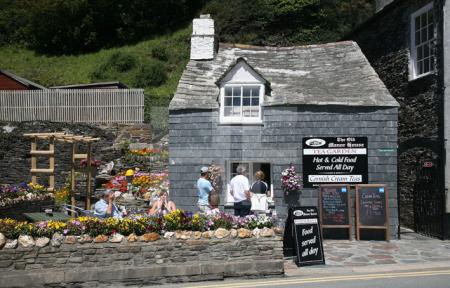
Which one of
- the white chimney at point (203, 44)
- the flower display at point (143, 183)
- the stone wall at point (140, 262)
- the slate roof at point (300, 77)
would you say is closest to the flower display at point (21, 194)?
the flower display at point (143, 183)

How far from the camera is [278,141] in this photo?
15.5 m

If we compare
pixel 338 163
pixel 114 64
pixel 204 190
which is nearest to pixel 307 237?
pixel 204 190

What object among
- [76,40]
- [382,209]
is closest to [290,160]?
[382,209]

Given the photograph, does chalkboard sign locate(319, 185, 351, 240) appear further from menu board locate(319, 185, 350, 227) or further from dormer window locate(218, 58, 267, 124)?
dormer window locate(218, 58, 267, 124)

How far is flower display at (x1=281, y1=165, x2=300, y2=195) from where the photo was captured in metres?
15.0

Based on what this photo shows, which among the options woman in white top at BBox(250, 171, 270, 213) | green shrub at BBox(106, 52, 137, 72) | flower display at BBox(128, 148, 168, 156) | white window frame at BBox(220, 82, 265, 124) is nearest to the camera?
woman in white top at BBox(250, 171, 270, 213)

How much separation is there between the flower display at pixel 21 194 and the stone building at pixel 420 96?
12.1 m

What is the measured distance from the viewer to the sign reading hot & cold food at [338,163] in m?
15.2

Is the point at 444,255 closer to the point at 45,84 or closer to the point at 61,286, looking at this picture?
the point at 61,286

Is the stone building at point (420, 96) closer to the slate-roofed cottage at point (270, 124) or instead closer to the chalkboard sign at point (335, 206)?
the slate-roofed cottage at point (270, 124)

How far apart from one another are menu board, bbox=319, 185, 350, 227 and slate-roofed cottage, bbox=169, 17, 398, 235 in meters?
0.50

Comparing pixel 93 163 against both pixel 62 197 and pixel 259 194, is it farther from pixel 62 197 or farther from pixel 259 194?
pixel 259 194

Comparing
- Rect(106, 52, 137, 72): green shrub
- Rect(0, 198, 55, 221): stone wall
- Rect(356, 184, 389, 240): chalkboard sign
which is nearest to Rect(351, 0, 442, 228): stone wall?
Rect(356, 184, 389, 240): chalkboard sign

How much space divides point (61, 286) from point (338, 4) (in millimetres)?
43751
